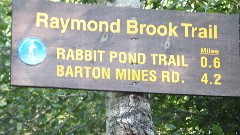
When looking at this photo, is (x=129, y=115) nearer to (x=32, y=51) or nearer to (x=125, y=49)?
(x=125, y=49)

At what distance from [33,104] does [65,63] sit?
7.09 feet

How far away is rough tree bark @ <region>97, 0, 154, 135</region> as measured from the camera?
2.40m

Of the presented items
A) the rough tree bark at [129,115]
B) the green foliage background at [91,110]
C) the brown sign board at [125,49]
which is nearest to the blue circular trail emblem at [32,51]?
the brown sign board at [125,49]

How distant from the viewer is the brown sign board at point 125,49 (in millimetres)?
2375

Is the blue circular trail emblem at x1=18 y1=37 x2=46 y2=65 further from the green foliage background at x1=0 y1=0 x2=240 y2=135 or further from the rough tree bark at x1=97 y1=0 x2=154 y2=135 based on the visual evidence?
the green foliage background at x1=0 y1=0 x2=240 y2=135

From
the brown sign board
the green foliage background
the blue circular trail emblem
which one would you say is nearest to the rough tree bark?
the brown sign board

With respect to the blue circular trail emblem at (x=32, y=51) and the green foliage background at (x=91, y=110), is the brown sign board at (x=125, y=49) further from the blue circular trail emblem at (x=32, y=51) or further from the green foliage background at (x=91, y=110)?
the green foliage background at (x=91, y=110)

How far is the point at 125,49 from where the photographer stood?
2480 mm

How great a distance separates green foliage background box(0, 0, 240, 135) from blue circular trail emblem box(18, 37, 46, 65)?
1.64m

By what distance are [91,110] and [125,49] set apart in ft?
7.78

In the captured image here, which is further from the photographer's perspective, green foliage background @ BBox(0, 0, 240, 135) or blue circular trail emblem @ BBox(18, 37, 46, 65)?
green foliage background @ BBox(0, 0, 240, 135)

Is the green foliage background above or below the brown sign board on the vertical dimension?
below

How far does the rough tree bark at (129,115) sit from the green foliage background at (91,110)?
59.2 inches

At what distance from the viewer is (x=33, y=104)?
4.45 m
